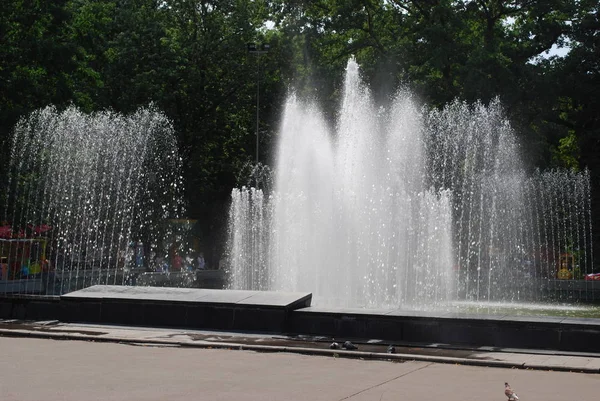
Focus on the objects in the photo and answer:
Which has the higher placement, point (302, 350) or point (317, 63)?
point (317, 63)

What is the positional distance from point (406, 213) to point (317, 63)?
17.0 m

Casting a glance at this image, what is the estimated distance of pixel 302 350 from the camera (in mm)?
11961

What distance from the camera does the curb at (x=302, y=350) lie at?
35.2 feet

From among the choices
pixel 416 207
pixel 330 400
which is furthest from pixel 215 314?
pixel 416 207

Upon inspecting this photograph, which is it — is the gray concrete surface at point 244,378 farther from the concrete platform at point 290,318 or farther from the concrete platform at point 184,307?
the concrete platform at point 184,307

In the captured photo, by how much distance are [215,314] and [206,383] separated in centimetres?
506

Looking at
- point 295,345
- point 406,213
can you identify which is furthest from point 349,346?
point 406,213

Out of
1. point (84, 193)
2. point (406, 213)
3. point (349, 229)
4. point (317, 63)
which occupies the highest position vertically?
point (317, 63)

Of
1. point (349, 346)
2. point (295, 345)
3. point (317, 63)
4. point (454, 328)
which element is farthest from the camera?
point (317, 63)

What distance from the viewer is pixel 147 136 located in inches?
1387

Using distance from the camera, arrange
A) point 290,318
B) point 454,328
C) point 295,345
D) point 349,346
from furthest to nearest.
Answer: point 290,318
point 454,328
point 295,345
point 349,346

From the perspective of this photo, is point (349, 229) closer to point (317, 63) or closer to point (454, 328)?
point (454, 328)

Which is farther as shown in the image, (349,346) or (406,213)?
(406,213)

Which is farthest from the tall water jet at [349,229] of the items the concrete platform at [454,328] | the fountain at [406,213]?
the concrete platform at [454,328]
